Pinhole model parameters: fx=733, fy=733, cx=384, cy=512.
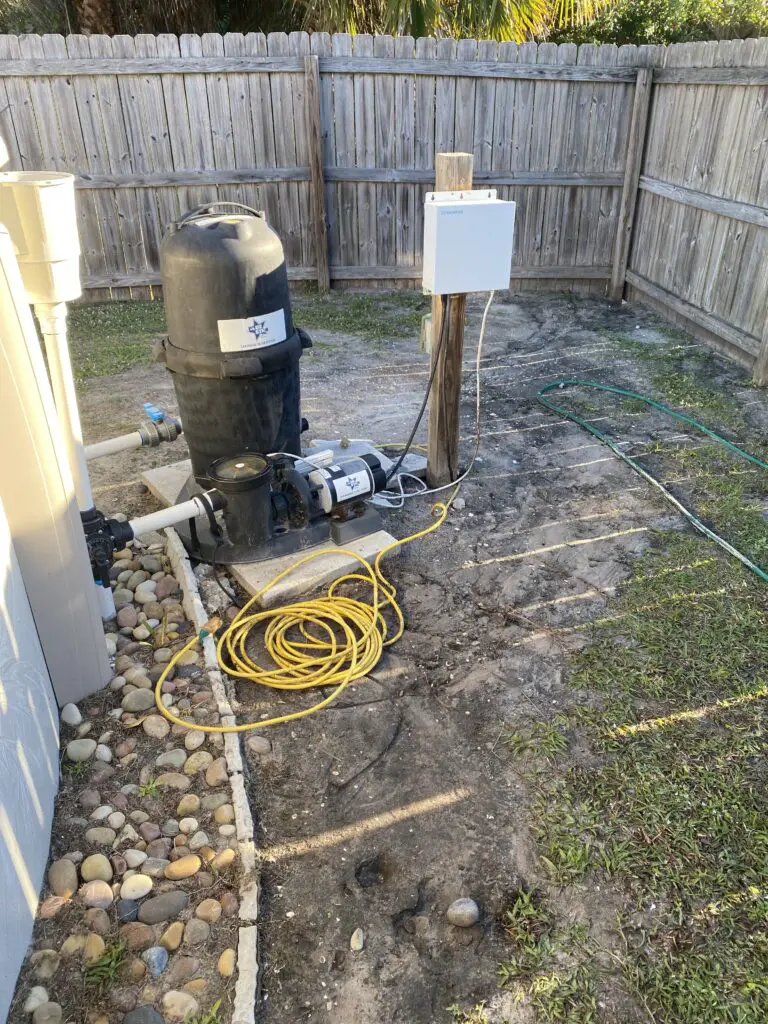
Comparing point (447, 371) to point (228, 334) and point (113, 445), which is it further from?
point (113, 445)

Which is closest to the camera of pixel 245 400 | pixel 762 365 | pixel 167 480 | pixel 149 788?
pixel 149 788

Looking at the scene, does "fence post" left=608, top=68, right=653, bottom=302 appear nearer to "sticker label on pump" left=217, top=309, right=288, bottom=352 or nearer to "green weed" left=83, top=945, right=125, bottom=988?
"sticker label on pump" left=217, top=309, right=288, bottom=352

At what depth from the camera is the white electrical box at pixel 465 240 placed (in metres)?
3.31

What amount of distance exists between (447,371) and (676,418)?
1.95 metres

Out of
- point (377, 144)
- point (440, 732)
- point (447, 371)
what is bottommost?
point (440, 732)

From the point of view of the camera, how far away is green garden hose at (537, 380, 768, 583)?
3.48 metres

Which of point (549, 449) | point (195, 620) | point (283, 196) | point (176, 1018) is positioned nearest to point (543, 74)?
point (283, 196)

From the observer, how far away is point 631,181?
281 inches

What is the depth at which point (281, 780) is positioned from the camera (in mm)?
2383

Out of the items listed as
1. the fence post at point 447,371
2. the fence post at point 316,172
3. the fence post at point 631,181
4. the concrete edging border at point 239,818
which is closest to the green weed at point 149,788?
the concrete edging border at point 239,818

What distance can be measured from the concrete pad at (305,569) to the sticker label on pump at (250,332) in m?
0.96

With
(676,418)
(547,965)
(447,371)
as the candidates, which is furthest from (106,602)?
(676,418)

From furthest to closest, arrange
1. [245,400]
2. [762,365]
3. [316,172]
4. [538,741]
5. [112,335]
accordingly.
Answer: [316,172] → [112,335] → [762,365] → [245,400] → [538,741]

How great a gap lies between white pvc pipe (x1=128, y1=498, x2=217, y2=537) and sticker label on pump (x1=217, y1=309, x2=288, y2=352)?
0.68 metres
